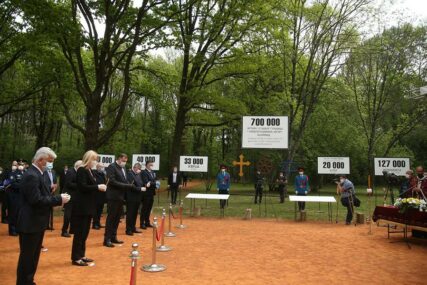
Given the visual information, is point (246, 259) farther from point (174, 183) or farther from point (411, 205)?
point (174, 183)

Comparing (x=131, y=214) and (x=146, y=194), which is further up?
(x=146, y=194)

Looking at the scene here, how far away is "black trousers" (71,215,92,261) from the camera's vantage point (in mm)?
7061

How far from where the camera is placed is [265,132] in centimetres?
1664

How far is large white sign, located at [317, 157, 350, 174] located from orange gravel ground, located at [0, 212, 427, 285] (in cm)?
453

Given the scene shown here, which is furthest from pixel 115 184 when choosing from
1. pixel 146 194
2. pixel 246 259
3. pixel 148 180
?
pixel 246 259

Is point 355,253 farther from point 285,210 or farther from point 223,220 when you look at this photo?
point 285,210

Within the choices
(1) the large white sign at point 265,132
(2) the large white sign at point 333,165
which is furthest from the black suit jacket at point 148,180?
(2) the large white sign at point 333,165

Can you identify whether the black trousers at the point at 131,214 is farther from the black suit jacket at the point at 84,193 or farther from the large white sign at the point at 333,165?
the large white sign at the point at 333,165

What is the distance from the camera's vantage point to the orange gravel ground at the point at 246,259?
22.0 feet

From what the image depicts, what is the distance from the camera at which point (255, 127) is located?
16750 mm

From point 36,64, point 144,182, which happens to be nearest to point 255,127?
point 144,182

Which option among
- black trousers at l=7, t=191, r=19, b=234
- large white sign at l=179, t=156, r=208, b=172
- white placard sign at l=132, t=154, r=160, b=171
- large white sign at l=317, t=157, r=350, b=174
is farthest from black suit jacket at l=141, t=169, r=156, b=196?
large white sign at l=317, t=157, r=350, b=174

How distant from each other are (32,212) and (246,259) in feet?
15.5

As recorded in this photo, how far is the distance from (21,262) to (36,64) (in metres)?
20.4
